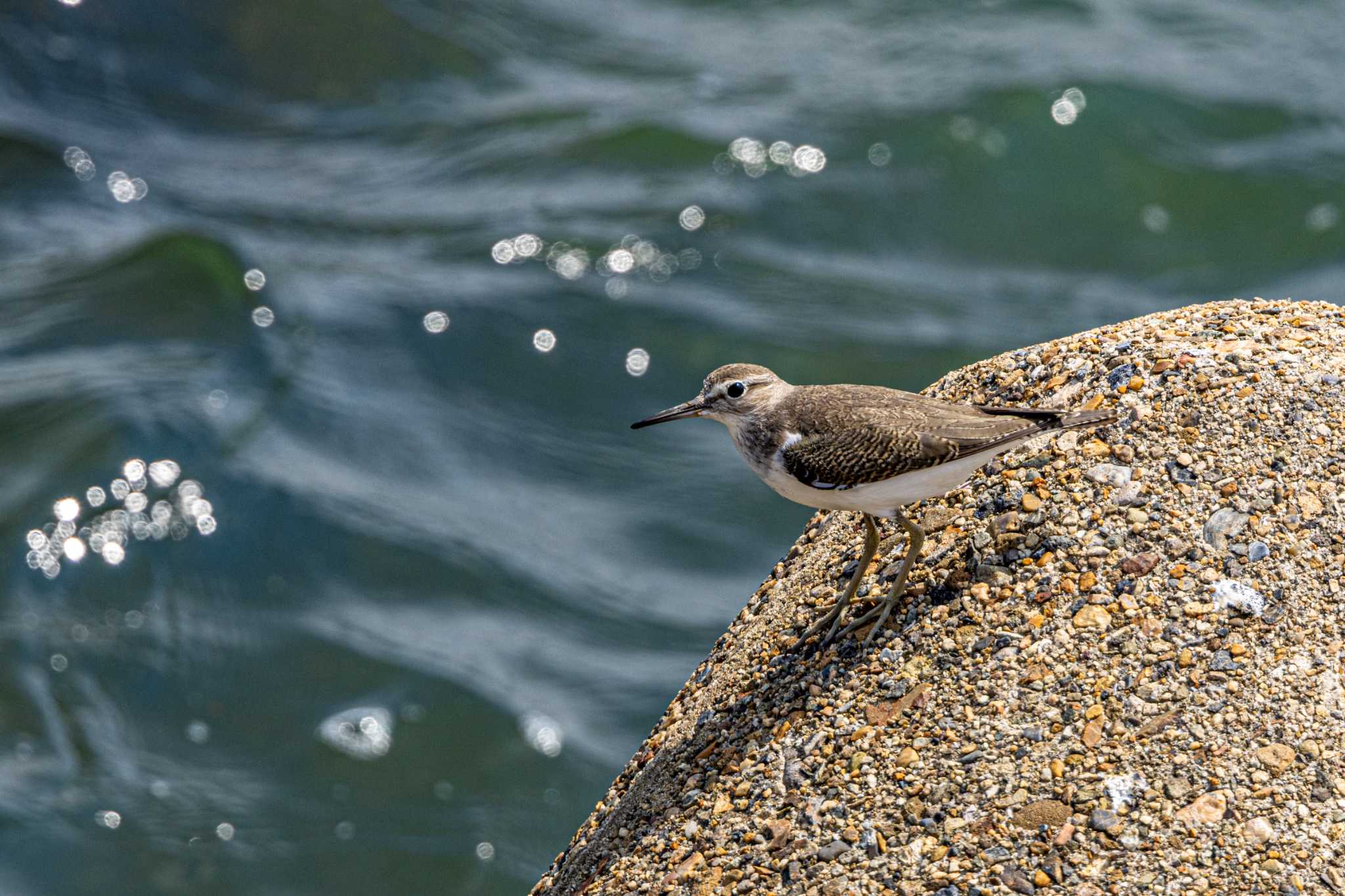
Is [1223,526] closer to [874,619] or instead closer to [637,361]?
[874,619]

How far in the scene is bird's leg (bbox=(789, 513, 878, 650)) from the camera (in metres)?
5.14

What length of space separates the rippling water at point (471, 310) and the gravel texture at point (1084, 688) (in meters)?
5.10

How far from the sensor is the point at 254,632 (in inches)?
439

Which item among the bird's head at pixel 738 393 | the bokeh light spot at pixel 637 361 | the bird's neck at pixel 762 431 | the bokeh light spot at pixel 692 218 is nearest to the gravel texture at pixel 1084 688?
the bird's neck at pixel 762 431

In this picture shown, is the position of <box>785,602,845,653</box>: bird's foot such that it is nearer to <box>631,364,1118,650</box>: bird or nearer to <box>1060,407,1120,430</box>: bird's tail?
<box>631,364,1118,650</box>: bird

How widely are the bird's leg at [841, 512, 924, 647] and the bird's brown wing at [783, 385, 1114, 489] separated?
0.71 feet

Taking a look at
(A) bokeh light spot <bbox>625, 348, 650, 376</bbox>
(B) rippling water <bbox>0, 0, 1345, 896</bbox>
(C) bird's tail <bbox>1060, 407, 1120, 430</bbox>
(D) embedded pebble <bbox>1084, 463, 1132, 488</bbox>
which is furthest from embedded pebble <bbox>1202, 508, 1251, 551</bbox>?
(A) bokeh light spot <bbox>625, 348, 650, 376</bbox>

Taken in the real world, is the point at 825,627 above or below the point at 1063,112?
below

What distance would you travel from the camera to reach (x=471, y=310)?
1391 cm

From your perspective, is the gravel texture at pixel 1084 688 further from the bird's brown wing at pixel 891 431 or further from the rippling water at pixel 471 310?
the rippling water at pixel 471 310

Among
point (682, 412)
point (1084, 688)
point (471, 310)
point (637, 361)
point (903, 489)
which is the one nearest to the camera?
point (1084, 688)

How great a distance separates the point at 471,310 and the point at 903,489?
9460 millimetres

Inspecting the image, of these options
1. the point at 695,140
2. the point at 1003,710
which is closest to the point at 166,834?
the point at 1003,710

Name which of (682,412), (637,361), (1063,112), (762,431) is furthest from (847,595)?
(1063,112)
